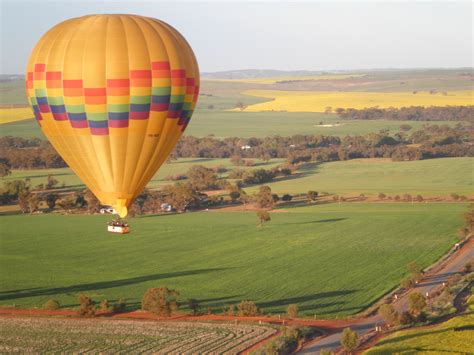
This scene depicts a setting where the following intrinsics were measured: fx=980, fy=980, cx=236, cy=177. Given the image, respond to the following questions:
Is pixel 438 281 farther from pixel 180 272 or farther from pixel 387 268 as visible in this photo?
pixel 180 272

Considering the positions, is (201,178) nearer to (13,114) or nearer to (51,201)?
(51,201)

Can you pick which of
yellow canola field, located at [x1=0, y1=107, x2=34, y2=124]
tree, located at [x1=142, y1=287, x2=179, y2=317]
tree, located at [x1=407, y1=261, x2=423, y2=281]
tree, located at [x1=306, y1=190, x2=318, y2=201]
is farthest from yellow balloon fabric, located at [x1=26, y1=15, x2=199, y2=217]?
yellow canola field, located at [x1=0, y1=107, x2=34, y2=124]

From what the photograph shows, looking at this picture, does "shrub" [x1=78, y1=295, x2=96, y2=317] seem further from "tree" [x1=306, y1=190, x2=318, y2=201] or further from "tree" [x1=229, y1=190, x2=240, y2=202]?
"tree" [x1=306, y1=190, x2=318, y2=201]

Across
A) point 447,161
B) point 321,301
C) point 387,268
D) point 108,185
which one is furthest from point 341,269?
point 447,161

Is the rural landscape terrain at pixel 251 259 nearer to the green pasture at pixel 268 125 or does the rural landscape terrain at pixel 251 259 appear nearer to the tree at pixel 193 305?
the tree at pixel 193 305

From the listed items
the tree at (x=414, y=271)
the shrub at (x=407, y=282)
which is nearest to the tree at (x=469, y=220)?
the tree at (x=414, y=271)

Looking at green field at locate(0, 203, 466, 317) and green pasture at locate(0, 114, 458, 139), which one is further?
green pasture at locate(0, 114, 458, 139)

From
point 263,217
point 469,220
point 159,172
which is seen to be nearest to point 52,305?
point 263,217
